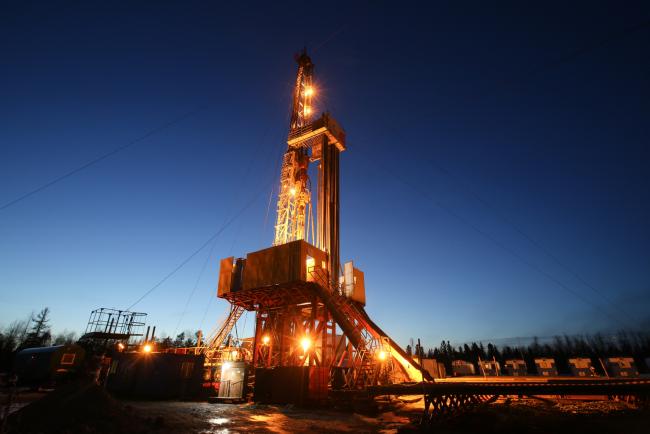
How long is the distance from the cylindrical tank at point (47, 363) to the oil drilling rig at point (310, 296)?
10.4 meters

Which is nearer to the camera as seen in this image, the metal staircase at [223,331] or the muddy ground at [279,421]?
the muddy ground at [279,421]

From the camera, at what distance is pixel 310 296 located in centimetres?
2261

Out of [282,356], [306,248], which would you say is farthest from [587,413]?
[282,356]

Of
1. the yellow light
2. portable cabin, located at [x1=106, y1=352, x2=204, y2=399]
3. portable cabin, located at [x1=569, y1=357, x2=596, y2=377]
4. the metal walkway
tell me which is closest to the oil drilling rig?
the yellow light

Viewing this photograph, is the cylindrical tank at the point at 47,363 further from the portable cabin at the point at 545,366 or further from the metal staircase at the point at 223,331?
the portable cabin at the point at 545,366

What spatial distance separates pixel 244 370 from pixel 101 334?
15858 millimetres

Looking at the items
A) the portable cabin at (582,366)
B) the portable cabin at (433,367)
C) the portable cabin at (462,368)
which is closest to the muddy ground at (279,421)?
the portable cabin at (433,367)

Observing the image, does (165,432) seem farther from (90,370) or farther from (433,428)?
(433,428)

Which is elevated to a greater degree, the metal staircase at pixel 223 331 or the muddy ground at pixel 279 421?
the metal staircase at pixel 223 331

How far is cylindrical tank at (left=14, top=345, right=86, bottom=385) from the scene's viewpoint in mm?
21359

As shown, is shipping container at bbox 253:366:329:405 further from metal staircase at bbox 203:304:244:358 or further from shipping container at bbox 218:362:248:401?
metal staircase at bbox 203:304:244:358

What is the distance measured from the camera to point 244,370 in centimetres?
1733

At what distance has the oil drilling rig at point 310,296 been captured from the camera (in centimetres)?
1717

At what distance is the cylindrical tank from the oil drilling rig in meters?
10.4
